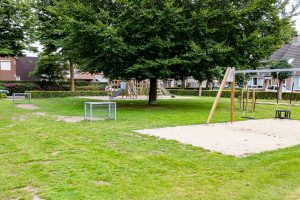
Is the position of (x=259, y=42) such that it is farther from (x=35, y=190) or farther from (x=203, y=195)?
(x=35, y=190)

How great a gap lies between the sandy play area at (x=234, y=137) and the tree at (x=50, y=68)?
81.1 feet

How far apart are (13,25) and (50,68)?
20.3 m

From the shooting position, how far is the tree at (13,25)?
39.2 feet

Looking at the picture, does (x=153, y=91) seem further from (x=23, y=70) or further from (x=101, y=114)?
(x=23, y=70)

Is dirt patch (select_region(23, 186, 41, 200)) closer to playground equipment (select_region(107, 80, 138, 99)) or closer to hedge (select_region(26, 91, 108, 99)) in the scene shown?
playground equipment (select_region(107, 80, 138, 99))

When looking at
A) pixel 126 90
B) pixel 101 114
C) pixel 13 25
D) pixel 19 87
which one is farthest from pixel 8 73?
pixel 101 114

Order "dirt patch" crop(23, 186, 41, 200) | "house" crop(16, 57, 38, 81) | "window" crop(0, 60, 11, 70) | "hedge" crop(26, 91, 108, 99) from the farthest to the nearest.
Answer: "house" crop(16, 57, 38, 81), "window" crop(0, 60, 11, 70), "hedge" crop(26, 91, 108, 99), "dirt patch" crop(23, 186, 41, 200)

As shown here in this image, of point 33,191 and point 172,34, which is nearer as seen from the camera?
point 33,191

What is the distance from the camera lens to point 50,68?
105ft

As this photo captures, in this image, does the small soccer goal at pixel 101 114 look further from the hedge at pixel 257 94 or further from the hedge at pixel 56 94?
the hedge at pixel 56 94

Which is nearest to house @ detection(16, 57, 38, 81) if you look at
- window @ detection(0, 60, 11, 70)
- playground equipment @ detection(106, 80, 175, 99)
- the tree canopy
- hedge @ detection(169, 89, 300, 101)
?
window @ detection(0, 60, 11, 70)

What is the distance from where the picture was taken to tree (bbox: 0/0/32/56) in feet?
39.2

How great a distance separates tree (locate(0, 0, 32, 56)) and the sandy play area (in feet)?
25.9

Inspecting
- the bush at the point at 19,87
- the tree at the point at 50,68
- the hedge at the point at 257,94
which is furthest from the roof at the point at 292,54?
the bush at the point at 19,87
